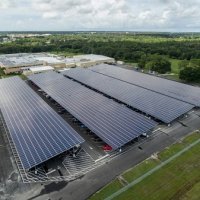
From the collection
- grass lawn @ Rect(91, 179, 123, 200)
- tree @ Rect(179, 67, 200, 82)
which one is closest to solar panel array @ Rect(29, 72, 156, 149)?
grass lawn @ Rect(91, 179, 123, 200)

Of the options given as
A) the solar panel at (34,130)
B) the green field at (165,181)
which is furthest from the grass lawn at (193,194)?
the solar panel at (34,130)

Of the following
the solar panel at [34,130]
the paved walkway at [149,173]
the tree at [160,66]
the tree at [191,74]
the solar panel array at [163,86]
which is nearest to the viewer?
the paved walkway at [149,173]

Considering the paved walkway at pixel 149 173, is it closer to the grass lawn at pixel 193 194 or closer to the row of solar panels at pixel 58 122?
the grass lawn at pixel 193 194

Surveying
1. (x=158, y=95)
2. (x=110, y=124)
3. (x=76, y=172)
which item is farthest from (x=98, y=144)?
(x=158, y=95)

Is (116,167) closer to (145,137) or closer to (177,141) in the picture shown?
(145,137)

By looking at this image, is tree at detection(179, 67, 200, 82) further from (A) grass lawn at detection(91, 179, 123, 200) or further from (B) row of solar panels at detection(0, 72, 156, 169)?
(A) grass lawn at detection(91, 179, 123, 200)

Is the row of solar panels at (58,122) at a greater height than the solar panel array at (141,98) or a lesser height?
greater

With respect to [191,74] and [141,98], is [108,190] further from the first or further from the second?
[191,74]
